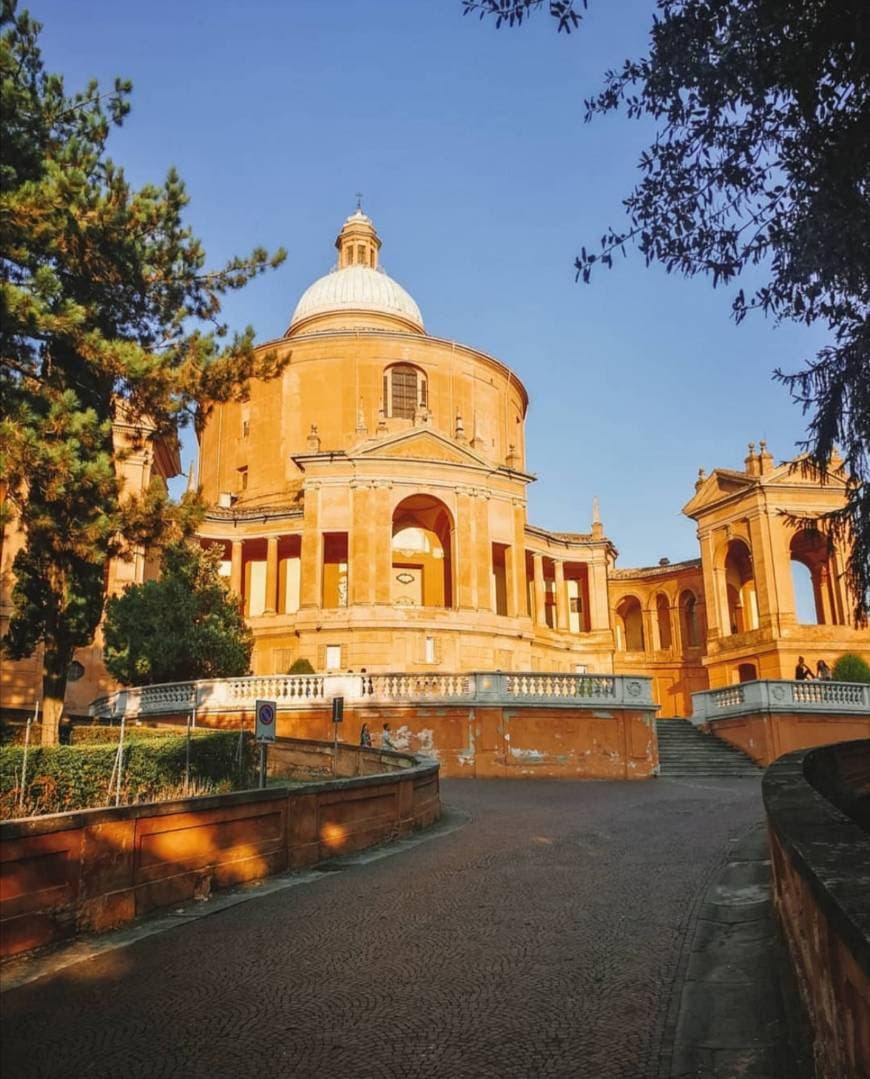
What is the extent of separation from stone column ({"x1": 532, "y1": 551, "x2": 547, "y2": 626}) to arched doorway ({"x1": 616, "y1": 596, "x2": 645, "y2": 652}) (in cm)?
1102

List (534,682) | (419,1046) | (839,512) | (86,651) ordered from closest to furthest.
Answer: (419,1046) < (839,512) < (534,682) < (86,651)

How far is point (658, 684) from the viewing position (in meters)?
51.3

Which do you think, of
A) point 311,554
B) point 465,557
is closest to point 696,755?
point 465,557

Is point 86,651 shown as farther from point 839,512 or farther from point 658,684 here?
point 658,684

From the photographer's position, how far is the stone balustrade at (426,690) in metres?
22.7

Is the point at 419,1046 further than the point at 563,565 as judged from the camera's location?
No

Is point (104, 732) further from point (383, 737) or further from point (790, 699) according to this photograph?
point (790, 699)

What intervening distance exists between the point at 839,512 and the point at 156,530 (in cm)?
1193

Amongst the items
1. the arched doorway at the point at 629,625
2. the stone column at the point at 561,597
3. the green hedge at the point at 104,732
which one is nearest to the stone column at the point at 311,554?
the stone column at the point at 561,597

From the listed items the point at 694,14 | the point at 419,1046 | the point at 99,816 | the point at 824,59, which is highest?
the point at 694,14

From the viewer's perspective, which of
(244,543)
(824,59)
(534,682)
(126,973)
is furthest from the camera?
(244,543)

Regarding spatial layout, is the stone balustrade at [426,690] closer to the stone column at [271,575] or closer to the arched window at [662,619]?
the stone column at [271,575]

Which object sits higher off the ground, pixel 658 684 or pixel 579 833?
pixel 658 684

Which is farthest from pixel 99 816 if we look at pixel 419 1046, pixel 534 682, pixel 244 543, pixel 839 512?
pixel 244 543
